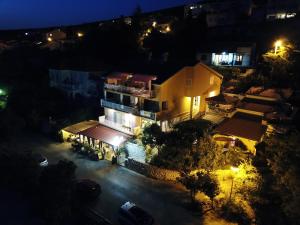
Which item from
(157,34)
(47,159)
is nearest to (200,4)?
(157,34)

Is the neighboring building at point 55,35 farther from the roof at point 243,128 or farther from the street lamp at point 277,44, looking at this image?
the roof at point 243,128

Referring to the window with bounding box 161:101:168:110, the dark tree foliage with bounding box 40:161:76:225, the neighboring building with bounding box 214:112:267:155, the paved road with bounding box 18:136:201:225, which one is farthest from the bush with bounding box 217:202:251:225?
the window with bounding box 161:101:168:110

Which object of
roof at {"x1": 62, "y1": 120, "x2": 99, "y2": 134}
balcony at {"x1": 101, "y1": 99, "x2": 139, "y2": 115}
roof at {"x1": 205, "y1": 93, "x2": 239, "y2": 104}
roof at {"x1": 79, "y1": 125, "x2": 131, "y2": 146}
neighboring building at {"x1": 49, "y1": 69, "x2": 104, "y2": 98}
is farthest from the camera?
neighboring building at {"x1": 49, "y1": 69, "x2": 104, "y2": 98}

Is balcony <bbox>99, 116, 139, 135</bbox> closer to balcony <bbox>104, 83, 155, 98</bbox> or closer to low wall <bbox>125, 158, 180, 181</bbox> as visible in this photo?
balcony <bbox>104, 83, 155, 98</bbox>

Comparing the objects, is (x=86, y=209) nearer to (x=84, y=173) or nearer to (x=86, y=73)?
(x=84, y=173)

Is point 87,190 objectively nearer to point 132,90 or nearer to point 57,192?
point 57,192

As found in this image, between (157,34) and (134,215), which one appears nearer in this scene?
(134,215)
